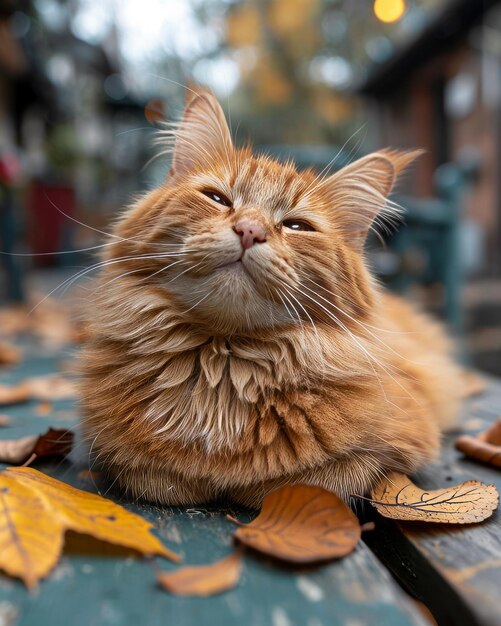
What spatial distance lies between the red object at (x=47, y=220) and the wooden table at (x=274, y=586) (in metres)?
8.94

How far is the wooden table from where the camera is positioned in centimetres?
85

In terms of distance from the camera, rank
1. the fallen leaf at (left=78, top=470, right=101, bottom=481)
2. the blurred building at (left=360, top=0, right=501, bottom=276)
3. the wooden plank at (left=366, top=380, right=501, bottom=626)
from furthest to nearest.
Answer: the blurred building at (left=360, top=0, right=501, bottom=276)
the fallen leaf at (left=78, top=470, right=101, bottom=481)
the wooden plank at (left=366, top=380, right=501, bottom=626)

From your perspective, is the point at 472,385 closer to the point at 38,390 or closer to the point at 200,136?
the point at 200,136

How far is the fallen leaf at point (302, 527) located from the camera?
98 cm

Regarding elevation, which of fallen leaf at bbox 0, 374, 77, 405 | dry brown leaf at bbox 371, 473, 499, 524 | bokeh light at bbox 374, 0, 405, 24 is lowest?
fallen leaf at bbox 0, 374, 77, 405

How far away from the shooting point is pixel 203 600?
880 mm

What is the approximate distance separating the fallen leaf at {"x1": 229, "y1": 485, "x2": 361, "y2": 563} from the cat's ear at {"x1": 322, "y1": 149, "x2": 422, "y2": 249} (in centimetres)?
80

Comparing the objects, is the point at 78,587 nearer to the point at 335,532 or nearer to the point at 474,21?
the point at 335,532

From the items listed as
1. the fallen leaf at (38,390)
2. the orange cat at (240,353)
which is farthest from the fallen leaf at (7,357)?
the orange cat at (240,353)

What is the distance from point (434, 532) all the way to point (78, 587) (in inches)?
28.5

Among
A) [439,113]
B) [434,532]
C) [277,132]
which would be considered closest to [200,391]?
[434,532]

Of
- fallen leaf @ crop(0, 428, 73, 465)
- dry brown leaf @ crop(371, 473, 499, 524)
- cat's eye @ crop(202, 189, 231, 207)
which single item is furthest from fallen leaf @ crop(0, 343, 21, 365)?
dry brown leaf @ crop(371, 473, 499, 524)

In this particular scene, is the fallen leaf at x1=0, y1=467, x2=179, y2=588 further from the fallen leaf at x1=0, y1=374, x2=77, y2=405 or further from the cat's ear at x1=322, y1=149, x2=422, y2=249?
the fallen leaf at x1=0, y1=374, x2=77, y2=405

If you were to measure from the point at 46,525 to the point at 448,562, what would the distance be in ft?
2.43
